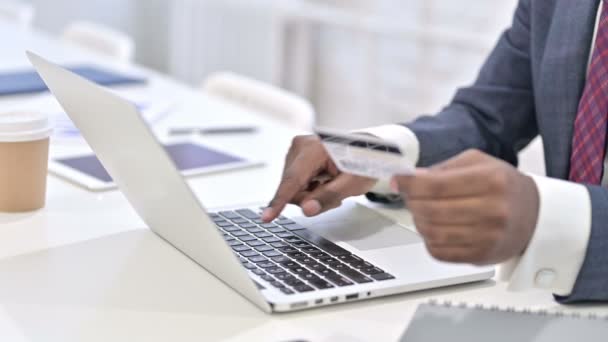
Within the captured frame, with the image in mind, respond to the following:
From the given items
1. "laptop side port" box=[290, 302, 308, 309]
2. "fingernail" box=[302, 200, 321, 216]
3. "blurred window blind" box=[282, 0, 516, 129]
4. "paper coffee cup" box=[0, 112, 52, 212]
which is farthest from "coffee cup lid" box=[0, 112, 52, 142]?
"blurred window blind" box=[282, 0, 516, 129]

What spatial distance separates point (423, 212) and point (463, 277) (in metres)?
0.21

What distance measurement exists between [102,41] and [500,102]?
5.56 ft

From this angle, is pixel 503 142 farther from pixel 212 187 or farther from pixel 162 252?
pixel 162 252

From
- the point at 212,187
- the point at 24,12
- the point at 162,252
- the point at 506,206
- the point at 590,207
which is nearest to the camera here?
the point at 506,206

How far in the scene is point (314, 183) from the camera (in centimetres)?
119

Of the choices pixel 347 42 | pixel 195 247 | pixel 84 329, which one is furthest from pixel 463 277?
pixel 347 42

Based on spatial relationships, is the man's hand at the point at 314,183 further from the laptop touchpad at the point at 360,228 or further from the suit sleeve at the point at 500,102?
the suit sleeve at the point at 500,102

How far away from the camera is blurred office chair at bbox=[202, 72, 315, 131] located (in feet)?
6.52

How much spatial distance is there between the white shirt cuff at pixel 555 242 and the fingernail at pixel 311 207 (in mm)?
281

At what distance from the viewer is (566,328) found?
2.92 feet

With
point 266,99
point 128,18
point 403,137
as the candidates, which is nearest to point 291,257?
point 403,137

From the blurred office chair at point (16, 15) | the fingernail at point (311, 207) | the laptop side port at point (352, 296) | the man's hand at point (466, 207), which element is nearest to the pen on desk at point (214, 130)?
the fingernail at point (311, 207)

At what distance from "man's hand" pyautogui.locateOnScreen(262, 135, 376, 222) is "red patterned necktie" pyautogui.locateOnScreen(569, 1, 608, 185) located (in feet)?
0.96

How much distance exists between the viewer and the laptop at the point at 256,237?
92 centimetres
